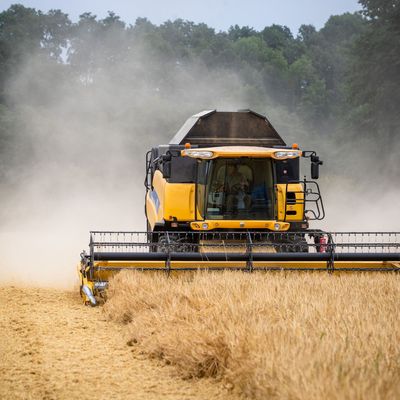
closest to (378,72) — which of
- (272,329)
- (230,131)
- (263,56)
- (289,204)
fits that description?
(230,131)

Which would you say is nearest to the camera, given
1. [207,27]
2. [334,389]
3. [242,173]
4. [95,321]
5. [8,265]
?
[334,389]

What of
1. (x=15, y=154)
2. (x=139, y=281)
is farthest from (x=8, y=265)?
(x=15, y=154)

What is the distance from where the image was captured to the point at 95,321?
9.91 metres

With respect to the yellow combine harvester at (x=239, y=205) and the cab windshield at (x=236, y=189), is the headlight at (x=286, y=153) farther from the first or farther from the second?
the cab windshield at (x=236, y=189)

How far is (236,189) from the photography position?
44.2 feet

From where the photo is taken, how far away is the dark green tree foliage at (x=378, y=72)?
41.3 m

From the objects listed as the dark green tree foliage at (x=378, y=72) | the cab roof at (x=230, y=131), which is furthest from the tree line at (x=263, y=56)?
the cab roof at (x=230, y=131)

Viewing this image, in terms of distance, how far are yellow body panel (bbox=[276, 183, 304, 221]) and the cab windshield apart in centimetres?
12

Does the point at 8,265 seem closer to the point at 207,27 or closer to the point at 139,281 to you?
the point at 139,281

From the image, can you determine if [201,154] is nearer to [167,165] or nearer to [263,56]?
[167,165]

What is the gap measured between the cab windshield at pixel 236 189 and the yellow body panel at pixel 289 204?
0.40 ft

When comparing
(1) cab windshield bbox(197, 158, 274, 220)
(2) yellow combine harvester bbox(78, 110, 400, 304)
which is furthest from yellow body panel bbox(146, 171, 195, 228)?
(1) cab windshield bbox(197, 158, 274, 220)

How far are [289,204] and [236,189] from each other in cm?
81

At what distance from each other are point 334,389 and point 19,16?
222 ft
